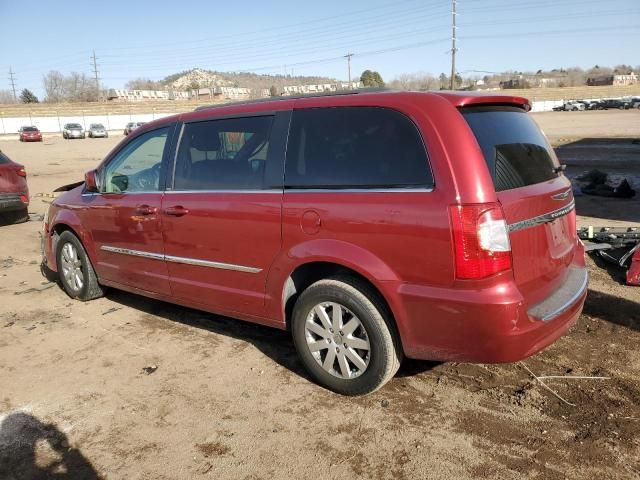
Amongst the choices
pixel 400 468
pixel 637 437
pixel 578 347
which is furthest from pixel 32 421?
pixel 578 347

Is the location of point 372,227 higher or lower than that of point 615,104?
lower

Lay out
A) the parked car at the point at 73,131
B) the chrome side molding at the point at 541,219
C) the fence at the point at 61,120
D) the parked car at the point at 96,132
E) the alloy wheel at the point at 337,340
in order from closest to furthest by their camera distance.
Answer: the chrome side molding at the point at 541,219 → the alloy wheel at the point at 337,340 → the parked car at the point at 73,131 → the parked car at the point at 96,132 → the fence at the point at 61,120

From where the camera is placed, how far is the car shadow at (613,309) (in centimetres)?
439

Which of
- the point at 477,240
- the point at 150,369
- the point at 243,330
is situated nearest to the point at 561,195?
the point at 477,240

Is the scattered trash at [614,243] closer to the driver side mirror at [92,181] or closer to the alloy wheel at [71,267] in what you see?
the driver side mirror at [92,181]

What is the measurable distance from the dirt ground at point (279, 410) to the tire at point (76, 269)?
630mm

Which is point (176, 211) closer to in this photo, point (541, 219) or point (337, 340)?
point (337, 340)

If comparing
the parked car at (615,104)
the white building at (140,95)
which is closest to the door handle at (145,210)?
the parked car at (615,104)

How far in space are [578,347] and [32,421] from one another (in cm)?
381

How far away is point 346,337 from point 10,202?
810cm

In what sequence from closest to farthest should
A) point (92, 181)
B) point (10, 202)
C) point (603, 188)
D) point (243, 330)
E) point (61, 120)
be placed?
point (243, 330)
point (92, 181)
point (10, 202)
point (603, 188)
point (61, 120)

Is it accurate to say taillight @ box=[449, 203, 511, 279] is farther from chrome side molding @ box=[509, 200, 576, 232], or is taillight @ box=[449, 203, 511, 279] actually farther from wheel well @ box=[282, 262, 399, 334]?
wheel well @ box=[282, 262, 399, 334]

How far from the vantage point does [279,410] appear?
329 cm

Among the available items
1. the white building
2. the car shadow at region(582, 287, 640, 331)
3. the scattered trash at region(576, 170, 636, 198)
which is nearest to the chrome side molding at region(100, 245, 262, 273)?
the car shadow at region(582, 287, 640, 331)
